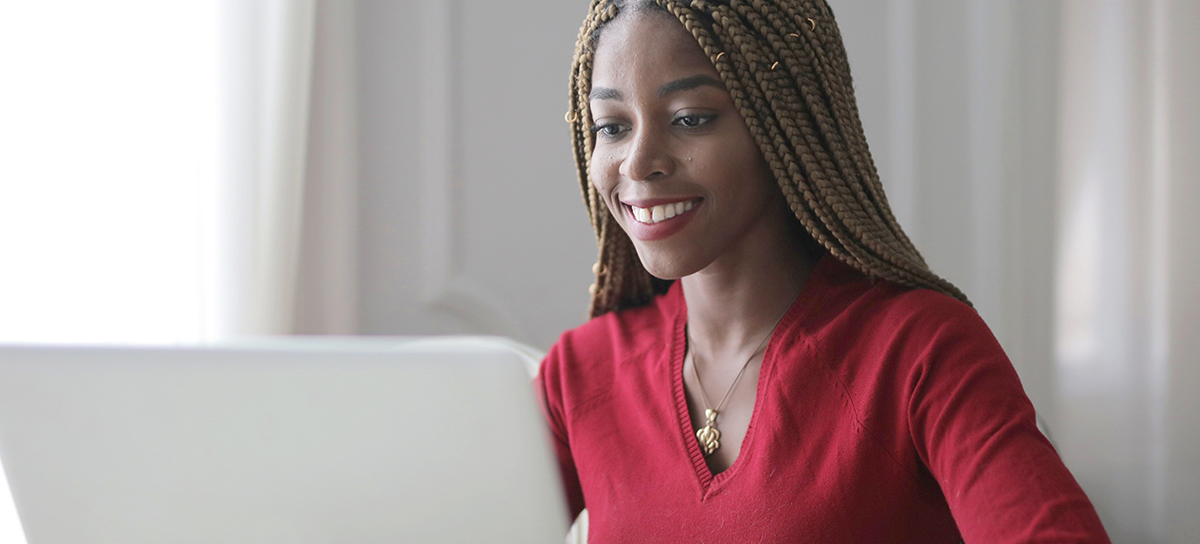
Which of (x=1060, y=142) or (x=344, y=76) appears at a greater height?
(x=344, y=76)

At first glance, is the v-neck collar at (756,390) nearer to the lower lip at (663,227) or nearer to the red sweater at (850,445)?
the red sweater at (850,445)

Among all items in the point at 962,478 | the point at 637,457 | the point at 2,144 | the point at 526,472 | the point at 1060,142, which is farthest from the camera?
the point at 1060,142

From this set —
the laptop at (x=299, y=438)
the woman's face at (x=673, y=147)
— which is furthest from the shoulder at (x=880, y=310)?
the laptop at (x=299, y=438)

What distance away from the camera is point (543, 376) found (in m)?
1.11

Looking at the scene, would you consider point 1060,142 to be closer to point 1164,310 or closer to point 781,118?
point 1164,310

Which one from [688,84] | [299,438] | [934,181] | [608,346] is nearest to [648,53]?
[688,84]

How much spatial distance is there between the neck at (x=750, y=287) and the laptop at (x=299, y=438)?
19.3 inches

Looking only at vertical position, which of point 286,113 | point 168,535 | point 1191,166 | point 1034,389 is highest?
point 286,113

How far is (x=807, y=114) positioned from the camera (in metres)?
0.87

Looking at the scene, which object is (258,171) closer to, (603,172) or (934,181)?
(603,172)

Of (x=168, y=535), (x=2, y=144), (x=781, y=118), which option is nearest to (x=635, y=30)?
(x=781, y=118)

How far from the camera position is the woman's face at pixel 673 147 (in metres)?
0.86

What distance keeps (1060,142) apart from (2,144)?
1582 millimetres

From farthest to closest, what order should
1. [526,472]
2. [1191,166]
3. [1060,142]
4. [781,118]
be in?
[1060,142] < [1191,166] < [781,118] < [526,472]
